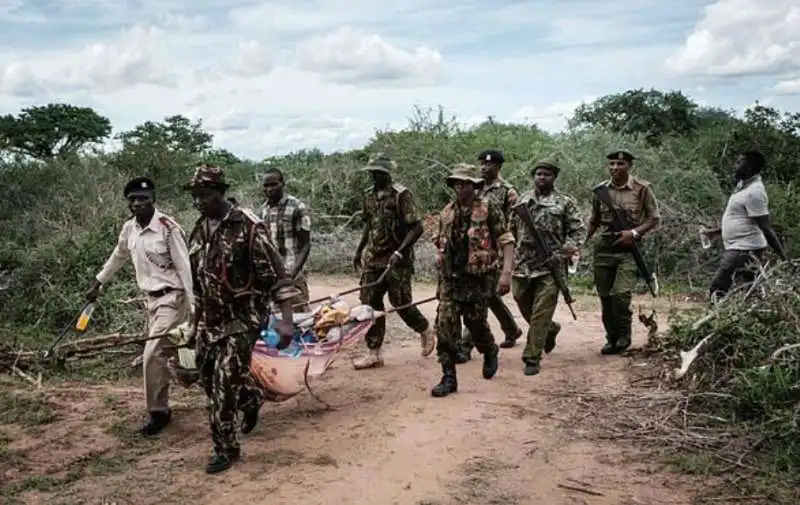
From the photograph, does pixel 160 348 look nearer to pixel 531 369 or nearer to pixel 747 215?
pixel 531 369

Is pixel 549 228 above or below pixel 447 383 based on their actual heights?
above

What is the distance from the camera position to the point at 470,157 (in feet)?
55.8

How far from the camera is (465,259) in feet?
20.8

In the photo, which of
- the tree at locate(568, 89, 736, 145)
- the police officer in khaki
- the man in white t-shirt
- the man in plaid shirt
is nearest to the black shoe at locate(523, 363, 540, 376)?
the man in white t-shirt

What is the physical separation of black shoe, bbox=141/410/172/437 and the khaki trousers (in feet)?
0.11

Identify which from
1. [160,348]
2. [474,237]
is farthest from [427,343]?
[160,348]

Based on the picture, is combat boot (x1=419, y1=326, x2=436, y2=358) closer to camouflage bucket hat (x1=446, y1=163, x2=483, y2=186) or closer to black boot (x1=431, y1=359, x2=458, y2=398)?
black boot (x1=431, y1=359, x2=458, y2=398)

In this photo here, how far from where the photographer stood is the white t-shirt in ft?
23.6

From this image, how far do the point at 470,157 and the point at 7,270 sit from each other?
8.95 meters

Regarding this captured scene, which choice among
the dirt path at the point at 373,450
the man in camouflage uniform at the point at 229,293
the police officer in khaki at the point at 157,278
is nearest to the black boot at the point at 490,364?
the dirt path at the point at 373,450

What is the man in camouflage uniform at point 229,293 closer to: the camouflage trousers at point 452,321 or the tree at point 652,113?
the camouflage trousers at point 452,321

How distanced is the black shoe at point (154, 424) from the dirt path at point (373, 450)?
0.09 meters

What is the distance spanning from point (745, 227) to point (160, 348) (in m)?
4.73

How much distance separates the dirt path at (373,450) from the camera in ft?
15.5
